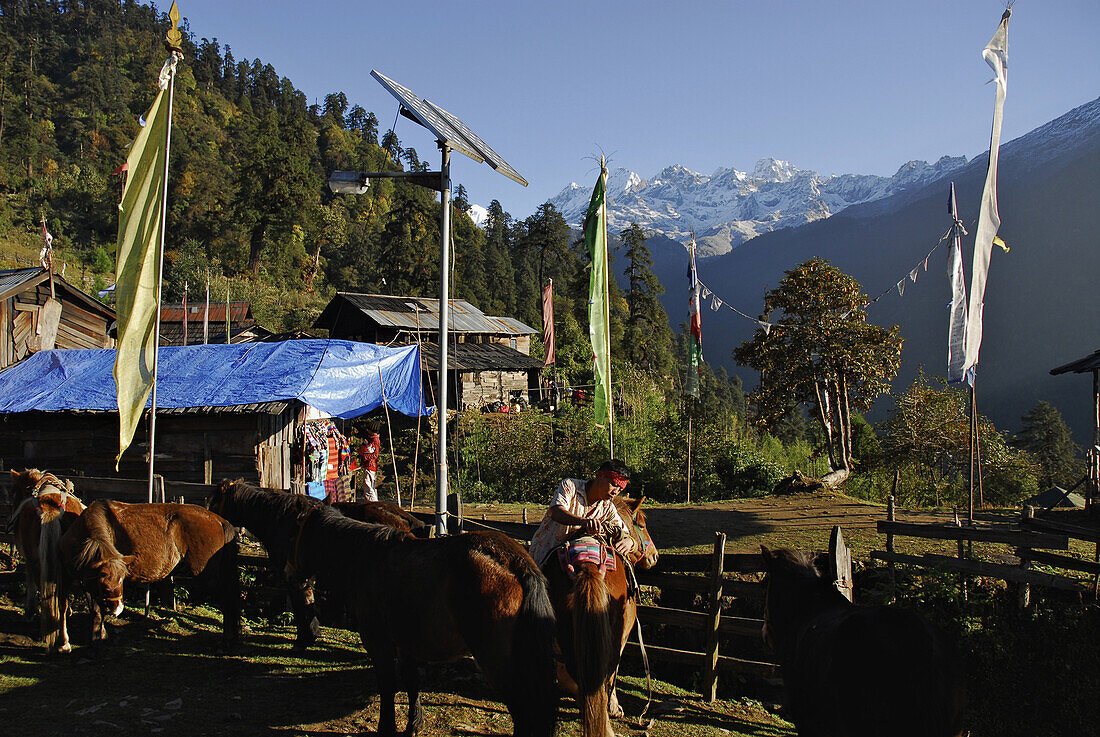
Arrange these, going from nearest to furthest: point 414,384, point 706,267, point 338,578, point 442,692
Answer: point 338,578 → point 442,692 → point 414,384 → point 706,267

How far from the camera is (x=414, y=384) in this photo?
1288 cm

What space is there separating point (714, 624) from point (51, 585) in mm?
6361

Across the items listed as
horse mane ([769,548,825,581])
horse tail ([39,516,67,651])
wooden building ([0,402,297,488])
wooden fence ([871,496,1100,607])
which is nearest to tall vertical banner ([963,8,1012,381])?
wooden fence ([871,496,1100,607])

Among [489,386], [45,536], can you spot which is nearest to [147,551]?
[45,536]

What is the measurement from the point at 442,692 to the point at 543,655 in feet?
→ 6.92

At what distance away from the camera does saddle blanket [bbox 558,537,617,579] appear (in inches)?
191

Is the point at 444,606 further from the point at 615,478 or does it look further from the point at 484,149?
the point at 484,149

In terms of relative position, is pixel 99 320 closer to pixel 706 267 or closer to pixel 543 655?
pixel 543 655

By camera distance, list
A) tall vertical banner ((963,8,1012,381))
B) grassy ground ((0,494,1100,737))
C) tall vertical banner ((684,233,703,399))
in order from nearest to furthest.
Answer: grassy ground ((0,494,1100,737)), tall vertical banner ((963,8,1012,381)), tall vertical banner ((684,233,703,399))

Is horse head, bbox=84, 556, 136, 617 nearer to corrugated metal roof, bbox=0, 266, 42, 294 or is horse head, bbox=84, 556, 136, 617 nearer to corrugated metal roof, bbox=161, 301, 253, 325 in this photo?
corrugated metal roof, bbox=0, 266, 42, 294

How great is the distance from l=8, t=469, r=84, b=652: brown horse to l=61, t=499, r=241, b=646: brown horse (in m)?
0.18

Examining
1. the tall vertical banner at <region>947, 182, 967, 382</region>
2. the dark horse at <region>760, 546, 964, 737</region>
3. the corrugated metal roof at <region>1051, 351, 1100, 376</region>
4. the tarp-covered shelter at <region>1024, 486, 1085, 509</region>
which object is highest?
the tall vertical banner at <region>947, 182, 967, 382</region>

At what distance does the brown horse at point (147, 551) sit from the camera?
608 centimetres

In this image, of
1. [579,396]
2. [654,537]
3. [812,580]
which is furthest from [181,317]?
[812,580]
